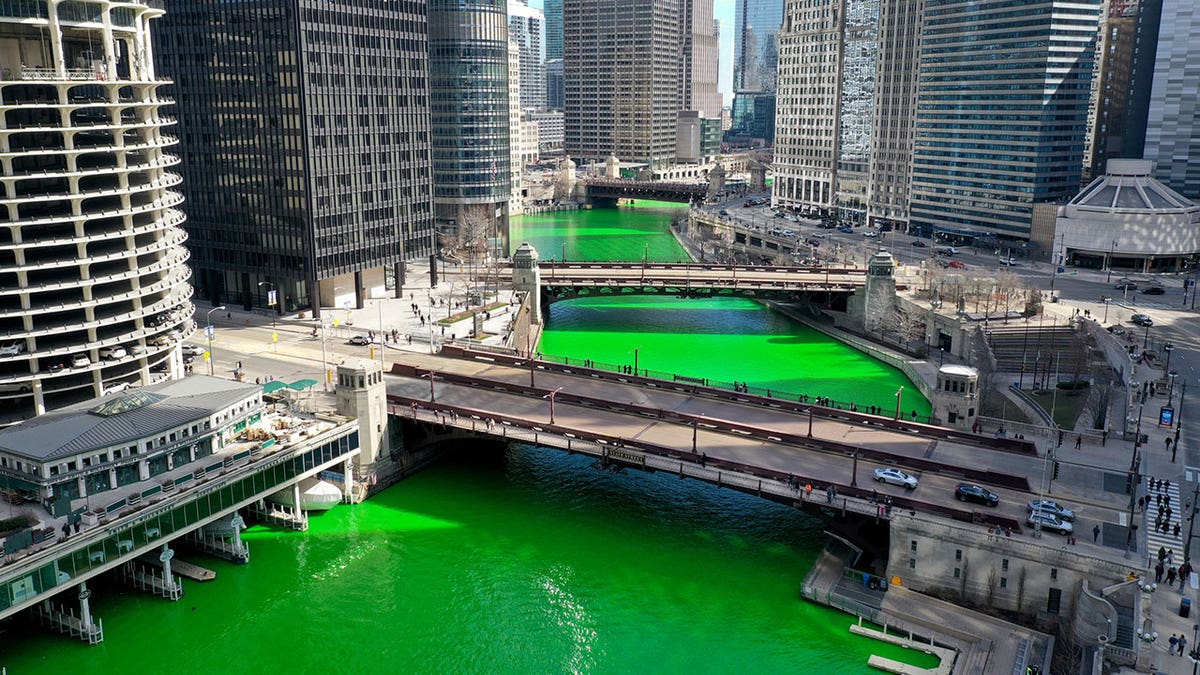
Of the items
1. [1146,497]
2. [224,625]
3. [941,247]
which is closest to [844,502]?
[1146,497]

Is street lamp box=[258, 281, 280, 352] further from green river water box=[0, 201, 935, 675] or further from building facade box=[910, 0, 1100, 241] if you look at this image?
building facade box=[910, 0, 1100, 241]

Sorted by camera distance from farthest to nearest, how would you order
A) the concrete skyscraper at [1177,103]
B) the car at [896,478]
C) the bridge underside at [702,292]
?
the concrete skyscraper at [1177,103]
the bridge underside at [702,292]
the car at [896,478]

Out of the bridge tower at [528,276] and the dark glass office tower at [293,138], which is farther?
the bridge tower at [528,276]

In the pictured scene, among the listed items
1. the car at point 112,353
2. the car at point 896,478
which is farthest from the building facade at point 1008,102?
the car at point 112,353

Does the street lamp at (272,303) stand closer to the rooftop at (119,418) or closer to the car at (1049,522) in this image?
the rooftop at (119,418)

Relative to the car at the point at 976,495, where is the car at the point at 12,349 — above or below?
above

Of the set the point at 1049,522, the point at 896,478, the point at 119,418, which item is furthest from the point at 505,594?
the point at 1049,522

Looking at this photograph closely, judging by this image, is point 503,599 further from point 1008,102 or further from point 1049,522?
point 1008,102
